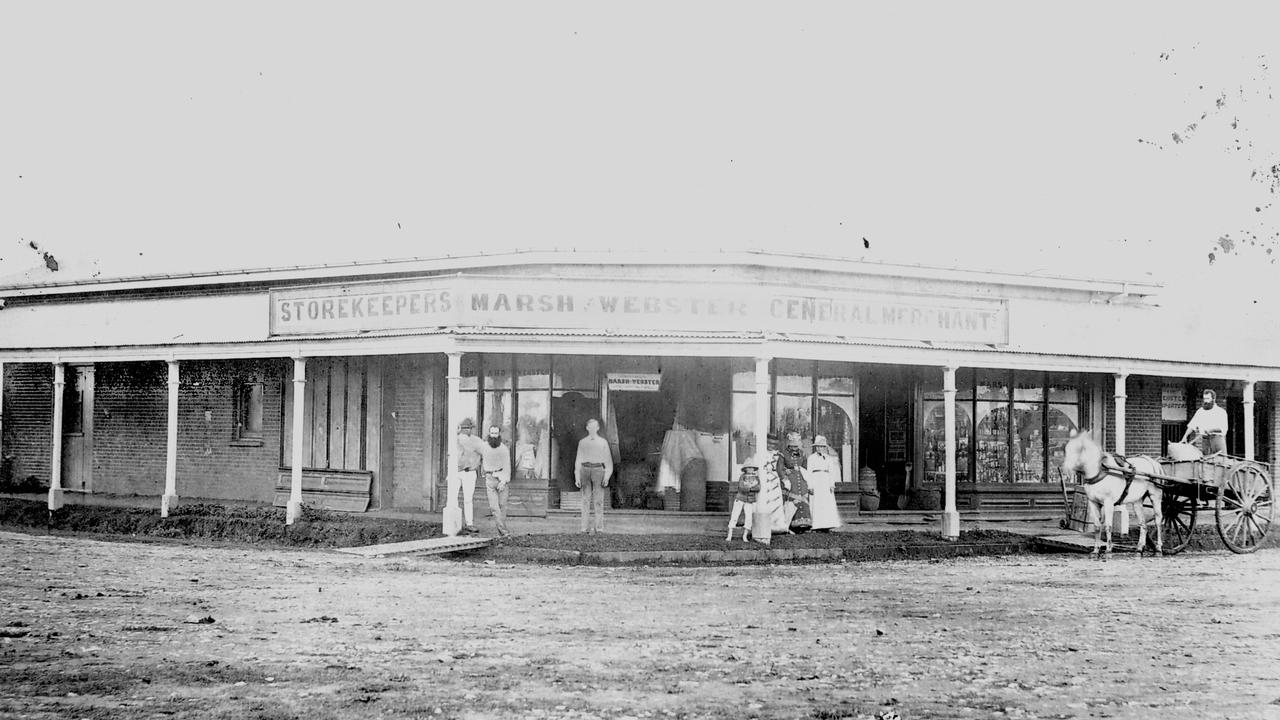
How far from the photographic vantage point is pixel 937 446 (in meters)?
21.4

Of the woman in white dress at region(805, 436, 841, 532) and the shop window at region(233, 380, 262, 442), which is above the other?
the shop window at region(233, 380, 262, 442)

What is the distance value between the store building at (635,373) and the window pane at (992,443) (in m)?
0.04

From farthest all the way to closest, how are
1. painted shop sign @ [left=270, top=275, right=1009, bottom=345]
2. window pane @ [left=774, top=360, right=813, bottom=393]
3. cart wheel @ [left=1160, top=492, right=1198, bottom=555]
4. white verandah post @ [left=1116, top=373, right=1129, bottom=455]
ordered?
1. window pane @ [left=774, top=360, right=813, bottom=393]
2. white verandah post @ [left=1116, top=373, right=1129, bottom=455]
3. painted shop sign @ [left=270, top=275, right=1009, bottom=345]
4. cart wheel @ [left=1160, top=492, right=1198, bottom=555]

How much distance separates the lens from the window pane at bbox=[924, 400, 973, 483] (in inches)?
840

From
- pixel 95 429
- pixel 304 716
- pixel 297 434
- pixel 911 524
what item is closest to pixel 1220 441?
pixel 911 524

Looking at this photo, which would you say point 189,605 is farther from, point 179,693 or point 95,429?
point 95,429

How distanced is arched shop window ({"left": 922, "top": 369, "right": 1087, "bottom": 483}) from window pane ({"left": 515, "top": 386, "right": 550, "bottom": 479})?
688 cm

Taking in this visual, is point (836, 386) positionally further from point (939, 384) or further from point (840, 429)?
point (939, 384)

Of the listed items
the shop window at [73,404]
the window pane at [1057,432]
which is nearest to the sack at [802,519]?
the window pane at [1057,432]

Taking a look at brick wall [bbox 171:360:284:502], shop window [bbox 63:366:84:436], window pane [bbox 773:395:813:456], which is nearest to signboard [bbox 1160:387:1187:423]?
window pane [bbox 773:395:813:456]

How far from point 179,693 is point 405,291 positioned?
12046 mm

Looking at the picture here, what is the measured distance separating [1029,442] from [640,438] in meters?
7.40

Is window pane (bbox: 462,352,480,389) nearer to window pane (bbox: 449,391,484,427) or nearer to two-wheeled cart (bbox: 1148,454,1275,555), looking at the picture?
window pane (bbox: 449,391,484,427)

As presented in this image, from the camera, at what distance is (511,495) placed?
19.7m
